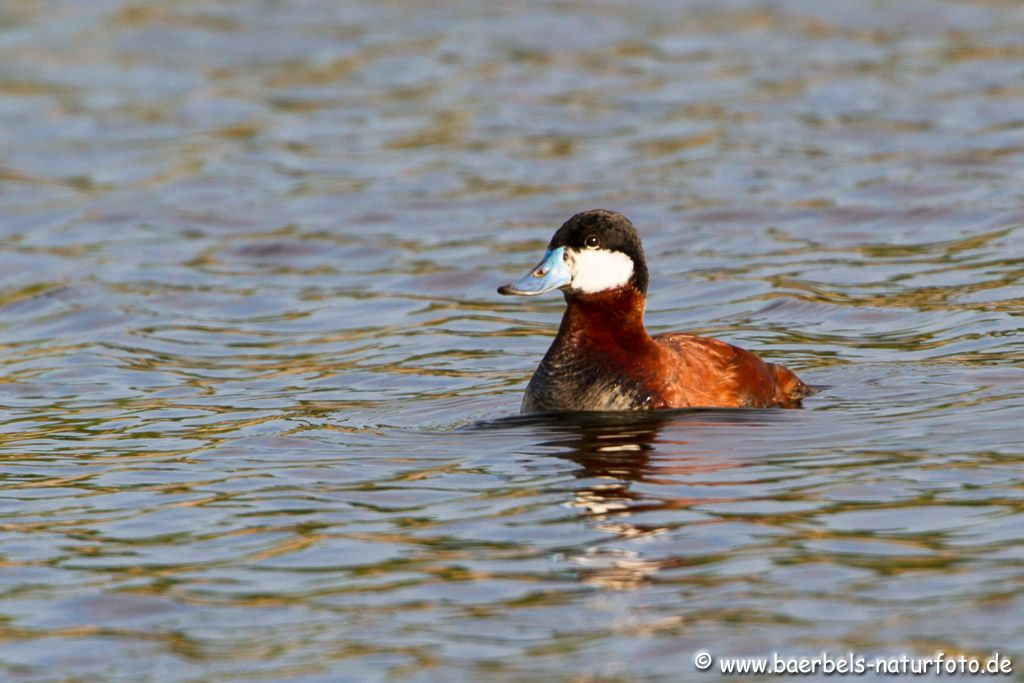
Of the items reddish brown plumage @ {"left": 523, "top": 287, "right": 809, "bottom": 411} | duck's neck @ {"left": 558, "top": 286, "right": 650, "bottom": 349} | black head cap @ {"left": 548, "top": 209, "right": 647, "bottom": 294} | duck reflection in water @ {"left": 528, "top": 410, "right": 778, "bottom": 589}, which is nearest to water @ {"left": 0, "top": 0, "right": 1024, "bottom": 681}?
duck reflection in water @ {"left": 528, "top": 410, "right": 778, "bottom": 589}

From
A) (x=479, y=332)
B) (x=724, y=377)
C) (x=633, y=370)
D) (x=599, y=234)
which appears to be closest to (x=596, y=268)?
(x=599, y=234)

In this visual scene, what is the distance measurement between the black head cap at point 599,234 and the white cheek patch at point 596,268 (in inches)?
1.1

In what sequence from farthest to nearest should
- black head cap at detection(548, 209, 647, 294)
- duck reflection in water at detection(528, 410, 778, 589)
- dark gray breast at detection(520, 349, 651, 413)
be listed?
black head cap at detection(548, 209, 647, 294), dark gray breast at detection(520, 349, 651, 413), duck reflection in water at detection(528, 410, 778, 589)

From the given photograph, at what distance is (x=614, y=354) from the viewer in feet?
31.9

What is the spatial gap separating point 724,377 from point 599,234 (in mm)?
972

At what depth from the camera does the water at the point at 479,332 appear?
21.4 feet

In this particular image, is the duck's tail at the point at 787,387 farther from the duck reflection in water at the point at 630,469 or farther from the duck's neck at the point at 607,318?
the duck's neck at the point at 607,318

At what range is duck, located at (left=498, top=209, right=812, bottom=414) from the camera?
9609 mm

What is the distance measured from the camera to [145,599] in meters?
6.82

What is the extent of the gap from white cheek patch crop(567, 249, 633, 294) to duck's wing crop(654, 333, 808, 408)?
43 centimetres

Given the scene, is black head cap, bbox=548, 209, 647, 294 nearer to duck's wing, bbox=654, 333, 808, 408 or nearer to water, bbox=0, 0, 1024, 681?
duck's wing, bbox=654, 333, 808, 408

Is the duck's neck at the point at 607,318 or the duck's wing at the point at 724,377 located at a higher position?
the duck's neck at the point at 607,318

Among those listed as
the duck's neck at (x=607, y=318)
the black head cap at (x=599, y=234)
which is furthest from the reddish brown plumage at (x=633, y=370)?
the black head cap at (x=599, y=234)

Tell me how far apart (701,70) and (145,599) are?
15.2 meters
